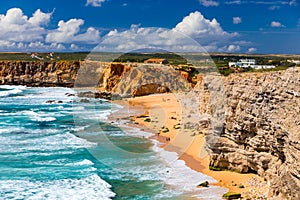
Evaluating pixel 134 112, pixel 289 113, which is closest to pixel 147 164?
pixel 289 113

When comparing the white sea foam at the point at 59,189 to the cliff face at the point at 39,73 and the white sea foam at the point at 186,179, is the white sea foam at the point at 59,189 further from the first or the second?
the cliff face at the point at 39,73

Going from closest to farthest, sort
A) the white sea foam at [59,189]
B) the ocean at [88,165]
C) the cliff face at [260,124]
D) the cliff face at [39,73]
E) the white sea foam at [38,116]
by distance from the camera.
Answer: the cliff face at [260,124] → the white sea foam at [59,189] → the ocean at [88,165] → the white sea foam at [38,116] → the cliff face at [39,73]

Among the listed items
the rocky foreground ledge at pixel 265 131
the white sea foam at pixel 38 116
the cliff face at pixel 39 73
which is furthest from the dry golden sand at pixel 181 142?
the cliff face at pixel 39 73

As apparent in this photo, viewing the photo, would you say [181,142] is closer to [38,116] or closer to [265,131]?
[265,131]

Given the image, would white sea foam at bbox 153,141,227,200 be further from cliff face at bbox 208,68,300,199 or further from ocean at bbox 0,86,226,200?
cliff face at bbox 208,68,300,199

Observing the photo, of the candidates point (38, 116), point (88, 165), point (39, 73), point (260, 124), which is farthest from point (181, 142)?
point (39, 73)

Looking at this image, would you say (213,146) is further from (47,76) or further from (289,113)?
(47,76)
